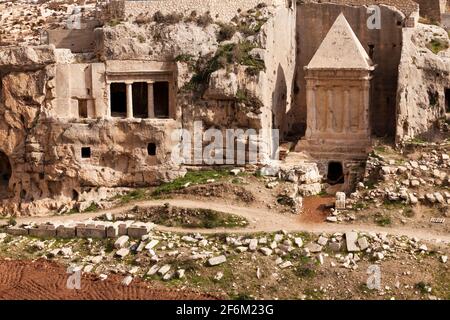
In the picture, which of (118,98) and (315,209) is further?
(118,98)

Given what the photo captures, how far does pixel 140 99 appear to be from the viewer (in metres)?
39.2

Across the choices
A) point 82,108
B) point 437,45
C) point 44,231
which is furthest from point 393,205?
point 82,108

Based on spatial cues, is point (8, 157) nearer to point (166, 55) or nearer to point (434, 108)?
point (166, 55)

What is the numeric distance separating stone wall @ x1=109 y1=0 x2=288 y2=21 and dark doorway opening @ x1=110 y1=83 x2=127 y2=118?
3290 millimetres

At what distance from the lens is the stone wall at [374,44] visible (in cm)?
3912

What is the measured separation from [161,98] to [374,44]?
1076cm

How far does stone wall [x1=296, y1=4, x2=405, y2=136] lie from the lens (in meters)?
39.1

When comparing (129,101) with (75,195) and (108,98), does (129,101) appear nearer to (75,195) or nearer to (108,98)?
(108,98)

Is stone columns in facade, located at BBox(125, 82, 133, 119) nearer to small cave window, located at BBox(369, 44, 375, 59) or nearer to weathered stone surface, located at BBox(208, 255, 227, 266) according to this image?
weathered stone surface, located at BBox(208, 255, 227, 266)

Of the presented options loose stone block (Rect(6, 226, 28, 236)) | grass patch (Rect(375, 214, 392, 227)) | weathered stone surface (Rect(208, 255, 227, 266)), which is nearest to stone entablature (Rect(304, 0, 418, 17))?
grass patch (Rect(375, 214, 392, 227))

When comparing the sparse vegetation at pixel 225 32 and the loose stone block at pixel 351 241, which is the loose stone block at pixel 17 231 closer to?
the sparse vegetation at pixel 225 32

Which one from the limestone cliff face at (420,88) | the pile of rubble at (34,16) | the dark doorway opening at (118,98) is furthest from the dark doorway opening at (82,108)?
the limestone cliff face at (420,88)

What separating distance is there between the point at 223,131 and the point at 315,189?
4.75m

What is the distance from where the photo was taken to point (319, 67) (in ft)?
119
